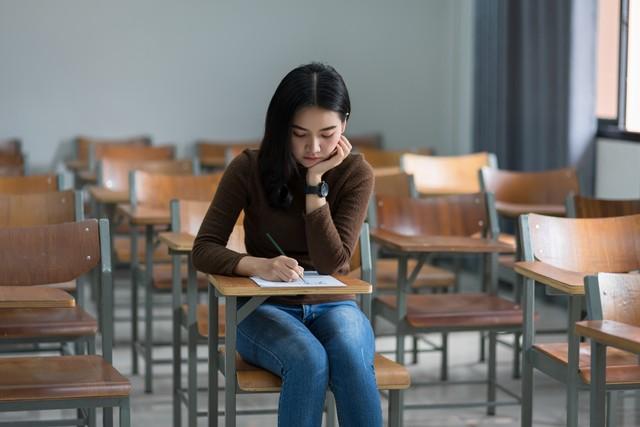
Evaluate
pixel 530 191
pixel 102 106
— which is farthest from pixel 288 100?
pixel 102 106

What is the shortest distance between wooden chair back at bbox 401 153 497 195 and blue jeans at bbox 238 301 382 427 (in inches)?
107

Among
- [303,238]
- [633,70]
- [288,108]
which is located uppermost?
[633,70]

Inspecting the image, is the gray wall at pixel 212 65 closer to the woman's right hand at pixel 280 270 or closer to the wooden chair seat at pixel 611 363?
the wooden chair seat at pixel 611 363

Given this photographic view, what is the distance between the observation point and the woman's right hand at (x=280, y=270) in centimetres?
276

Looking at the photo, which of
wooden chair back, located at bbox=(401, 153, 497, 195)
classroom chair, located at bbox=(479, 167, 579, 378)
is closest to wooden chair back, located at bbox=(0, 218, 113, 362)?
classroom chair, located at bbox=(479, 167, 579, 378)

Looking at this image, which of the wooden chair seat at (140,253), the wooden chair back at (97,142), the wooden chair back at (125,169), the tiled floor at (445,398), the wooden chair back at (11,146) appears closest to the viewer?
the tiled floor at (445,398)

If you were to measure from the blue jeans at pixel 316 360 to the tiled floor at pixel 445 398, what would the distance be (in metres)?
1.22

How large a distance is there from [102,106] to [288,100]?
5.16 metres

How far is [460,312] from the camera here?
381 centimetres

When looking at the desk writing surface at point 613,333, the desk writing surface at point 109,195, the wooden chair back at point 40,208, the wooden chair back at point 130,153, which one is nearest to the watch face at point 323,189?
the desk writing surface at point 613,333

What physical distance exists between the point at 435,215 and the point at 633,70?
83.0 inches

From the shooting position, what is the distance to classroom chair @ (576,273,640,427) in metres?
2.38

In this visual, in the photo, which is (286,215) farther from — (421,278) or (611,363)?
(421,278)

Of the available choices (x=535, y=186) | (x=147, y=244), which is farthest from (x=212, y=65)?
(x=147, y=244)
